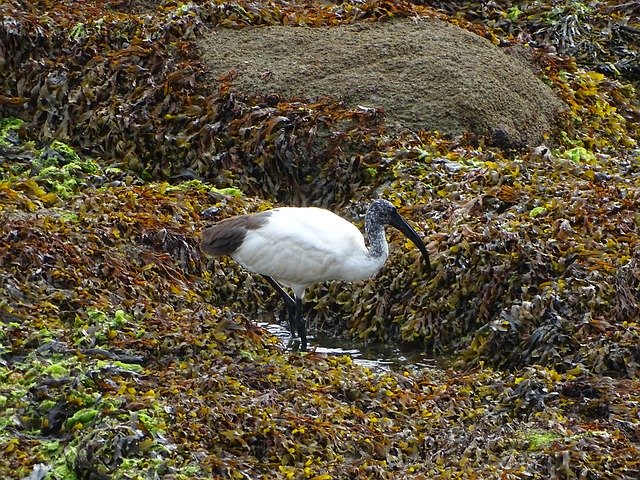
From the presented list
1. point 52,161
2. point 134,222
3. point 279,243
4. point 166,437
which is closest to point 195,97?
point 52,161

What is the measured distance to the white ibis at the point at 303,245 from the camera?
9500 millimetres

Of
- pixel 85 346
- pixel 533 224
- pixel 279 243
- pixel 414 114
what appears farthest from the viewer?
pixel 414 114

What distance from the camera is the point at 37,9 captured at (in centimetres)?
1381

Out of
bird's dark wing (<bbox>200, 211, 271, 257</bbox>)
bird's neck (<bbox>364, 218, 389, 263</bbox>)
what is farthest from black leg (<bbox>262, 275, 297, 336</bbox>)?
bird's neck (<bbox>364, 218, 389, 263</bbox>)

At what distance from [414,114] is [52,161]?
3.46 metres

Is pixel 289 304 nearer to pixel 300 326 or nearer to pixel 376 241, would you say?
pixel 300 326

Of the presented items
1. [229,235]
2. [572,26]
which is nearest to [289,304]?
[229,235]

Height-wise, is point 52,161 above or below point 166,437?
below

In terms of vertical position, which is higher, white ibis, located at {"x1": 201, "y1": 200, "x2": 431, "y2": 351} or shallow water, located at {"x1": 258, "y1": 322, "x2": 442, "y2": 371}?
white ibis, located at {"x1": 201, "y1": 200, "x2": 431, "y2": 351}

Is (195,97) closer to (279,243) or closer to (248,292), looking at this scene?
(248,292)

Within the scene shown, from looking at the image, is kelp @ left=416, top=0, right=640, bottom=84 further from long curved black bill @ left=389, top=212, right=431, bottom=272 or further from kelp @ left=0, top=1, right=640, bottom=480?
long curved black bill @ left=389, top=212, right=431, bottom=272

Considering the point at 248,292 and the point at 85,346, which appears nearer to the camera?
the point at 85,346

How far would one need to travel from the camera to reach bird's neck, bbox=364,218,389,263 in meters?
9.57

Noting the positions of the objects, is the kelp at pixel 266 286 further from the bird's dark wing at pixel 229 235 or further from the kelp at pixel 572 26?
the bird's dark wing at pixel 229 235
